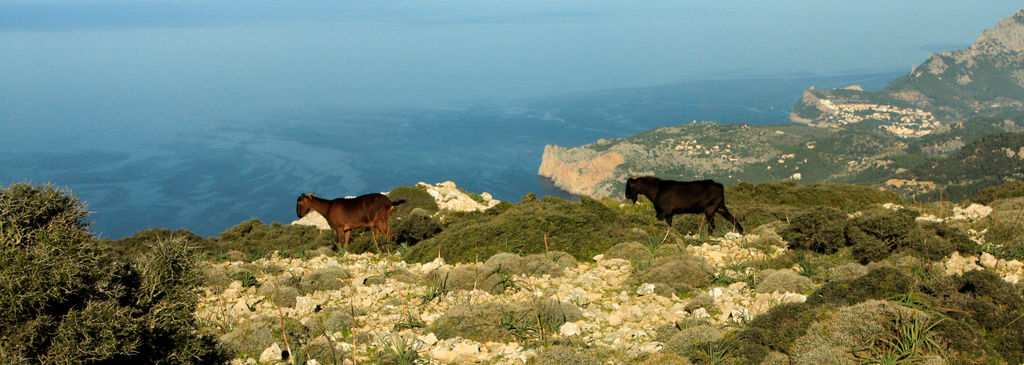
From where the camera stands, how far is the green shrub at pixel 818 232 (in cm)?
1352

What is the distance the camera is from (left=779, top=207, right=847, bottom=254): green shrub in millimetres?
13516

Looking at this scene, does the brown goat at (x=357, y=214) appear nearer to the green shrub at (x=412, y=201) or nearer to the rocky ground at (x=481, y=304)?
the rocky ground at (x=481, y=304)

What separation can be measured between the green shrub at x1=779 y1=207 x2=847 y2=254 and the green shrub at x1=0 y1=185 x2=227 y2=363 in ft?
39.6

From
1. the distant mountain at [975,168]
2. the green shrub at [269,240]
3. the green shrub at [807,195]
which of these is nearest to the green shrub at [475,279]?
the green shrub at [269,240]

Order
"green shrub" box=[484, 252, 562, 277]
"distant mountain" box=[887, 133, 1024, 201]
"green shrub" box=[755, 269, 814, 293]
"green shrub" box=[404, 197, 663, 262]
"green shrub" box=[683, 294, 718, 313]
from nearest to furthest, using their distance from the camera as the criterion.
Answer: "green shrub" box=[683, 294, 718, 313]
"green shrub" box=[755, 269, 814, 293]
"green shrub" box=[484, 252, 562, 277]
"green shrub" box=[404, 197, 663, 262]
"distant mountain" box=[887, 133, 1024, 201]

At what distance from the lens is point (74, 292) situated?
5.81 m

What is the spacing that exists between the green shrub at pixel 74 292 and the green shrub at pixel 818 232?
39.6 ft

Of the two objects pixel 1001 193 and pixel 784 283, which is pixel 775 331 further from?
pixel 1001 193

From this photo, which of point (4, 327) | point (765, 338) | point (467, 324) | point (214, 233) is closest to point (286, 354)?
point (467, 324)

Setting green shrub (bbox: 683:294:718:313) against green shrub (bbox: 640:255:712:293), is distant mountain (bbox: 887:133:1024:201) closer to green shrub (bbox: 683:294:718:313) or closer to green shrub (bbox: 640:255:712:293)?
green shrub (bbox: 640:255:712:293)

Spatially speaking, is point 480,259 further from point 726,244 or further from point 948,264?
point 948,264

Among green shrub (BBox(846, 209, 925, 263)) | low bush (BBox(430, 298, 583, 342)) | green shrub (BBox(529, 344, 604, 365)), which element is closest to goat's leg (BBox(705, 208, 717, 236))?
green shrub (BBox(846, 209, 925, 263))

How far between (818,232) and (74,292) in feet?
43.3

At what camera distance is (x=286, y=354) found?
895 cm
